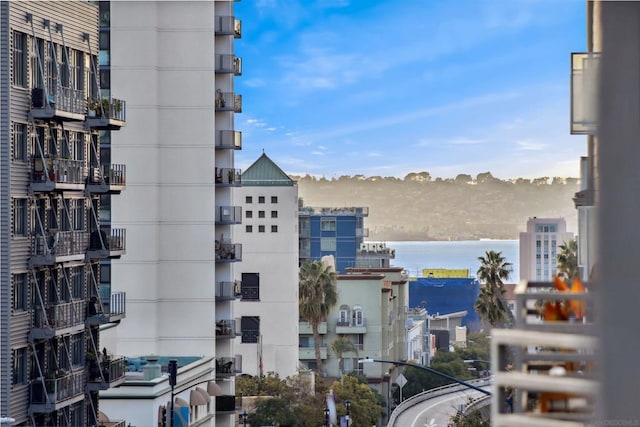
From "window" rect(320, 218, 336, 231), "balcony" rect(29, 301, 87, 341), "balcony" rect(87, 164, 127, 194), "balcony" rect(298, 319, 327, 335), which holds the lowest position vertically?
"balcony" rect(298, 319, 327, 335)

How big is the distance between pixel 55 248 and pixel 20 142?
294 centimetres

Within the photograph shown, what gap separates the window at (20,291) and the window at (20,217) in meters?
1.09

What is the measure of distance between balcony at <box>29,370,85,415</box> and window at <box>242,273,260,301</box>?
66.3m

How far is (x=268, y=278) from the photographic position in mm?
103062

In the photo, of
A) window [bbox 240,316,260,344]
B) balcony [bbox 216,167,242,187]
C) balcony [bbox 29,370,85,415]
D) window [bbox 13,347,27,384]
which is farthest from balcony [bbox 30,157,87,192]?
window [bbox 240,316,260,344]

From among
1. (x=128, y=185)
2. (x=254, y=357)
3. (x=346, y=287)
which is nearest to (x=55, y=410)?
(x=128, y=185)

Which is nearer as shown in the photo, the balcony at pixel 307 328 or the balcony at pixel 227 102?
the balcony at pixel 227 102

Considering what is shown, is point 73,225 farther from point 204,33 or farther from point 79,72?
point 204,33

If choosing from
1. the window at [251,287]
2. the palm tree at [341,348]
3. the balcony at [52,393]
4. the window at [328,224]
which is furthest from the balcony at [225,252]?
the window at [328,224]

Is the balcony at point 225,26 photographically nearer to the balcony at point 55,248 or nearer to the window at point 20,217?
the balcony at point 55,248

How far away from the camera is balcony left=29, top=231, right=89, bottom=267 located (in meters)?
34.1

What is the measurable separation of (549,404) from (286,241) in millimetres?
101126

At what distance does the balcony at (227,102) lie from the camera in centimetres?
6088

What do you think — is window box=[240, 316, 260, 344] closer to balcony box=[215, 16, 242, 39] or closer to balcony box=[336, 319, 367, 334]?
balcony box=[336, 319, 367, 334]
